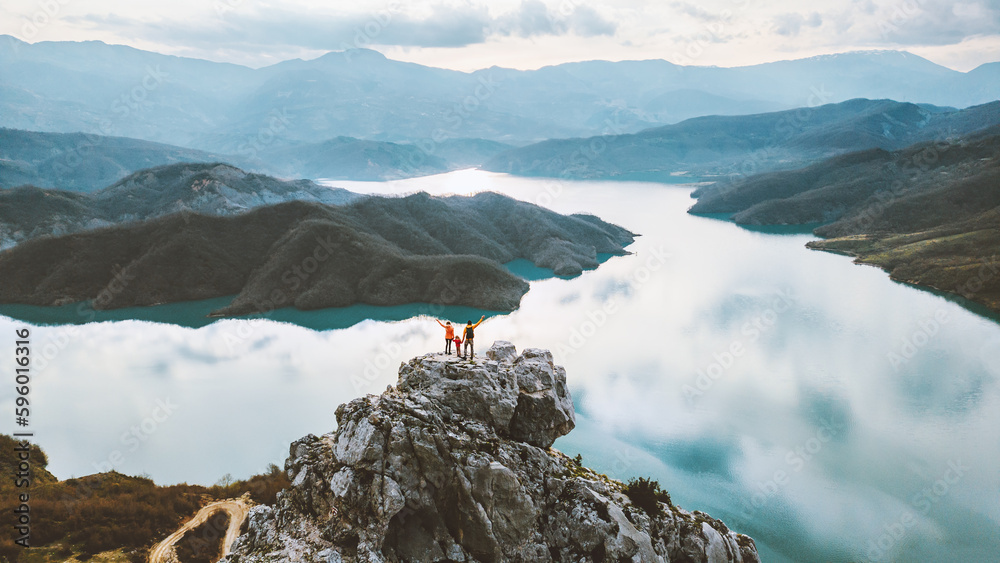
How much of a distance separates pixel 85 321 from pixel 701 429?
7253cm

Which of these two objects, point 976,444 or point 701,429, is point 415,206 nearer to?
point 701,429

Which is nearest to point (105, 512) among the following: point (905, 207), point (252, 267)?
point (252, 267)

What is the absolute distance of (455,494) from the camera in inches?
642

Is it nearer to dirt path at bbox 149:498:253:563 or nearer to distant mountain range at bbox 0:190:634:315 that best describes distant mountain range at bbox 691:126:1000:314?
distant mountain range at bbox 0:190:634:315

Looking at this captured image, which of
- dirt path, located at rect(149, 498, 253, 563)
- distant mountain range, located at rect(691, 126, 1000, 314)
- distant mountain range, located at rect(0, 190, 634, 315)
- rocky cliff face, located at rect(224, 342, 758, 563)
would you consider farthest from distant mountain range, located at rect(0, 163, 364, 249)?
distant mountain range, located at rect(691, 126, 1000, 314)

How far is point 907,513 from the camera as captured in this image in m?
28.9

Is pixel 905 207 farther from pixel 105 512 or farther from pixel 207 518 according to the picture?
pixel 105 512

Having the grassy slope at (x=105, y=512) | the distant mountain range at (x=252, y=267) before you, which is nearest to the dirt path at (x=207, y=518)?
the grassy slope at (x=105, y=512)

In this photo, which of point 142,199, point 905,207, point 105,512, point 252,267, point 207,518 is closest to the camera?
point 105,512

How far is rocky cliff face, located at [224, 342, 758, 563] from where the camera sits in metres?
15.5

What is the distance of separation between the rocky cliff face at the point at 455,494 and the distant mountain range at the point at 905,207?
75.7 meters

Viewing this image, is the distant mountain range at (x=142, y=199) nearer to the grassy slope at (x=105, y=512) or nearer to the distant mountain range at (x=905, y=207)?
the grassy slope at (x=105, y=512)

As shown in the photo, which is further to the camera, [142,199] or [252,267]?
[142,199]

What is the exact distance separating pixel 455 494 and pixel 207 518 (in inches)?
703
